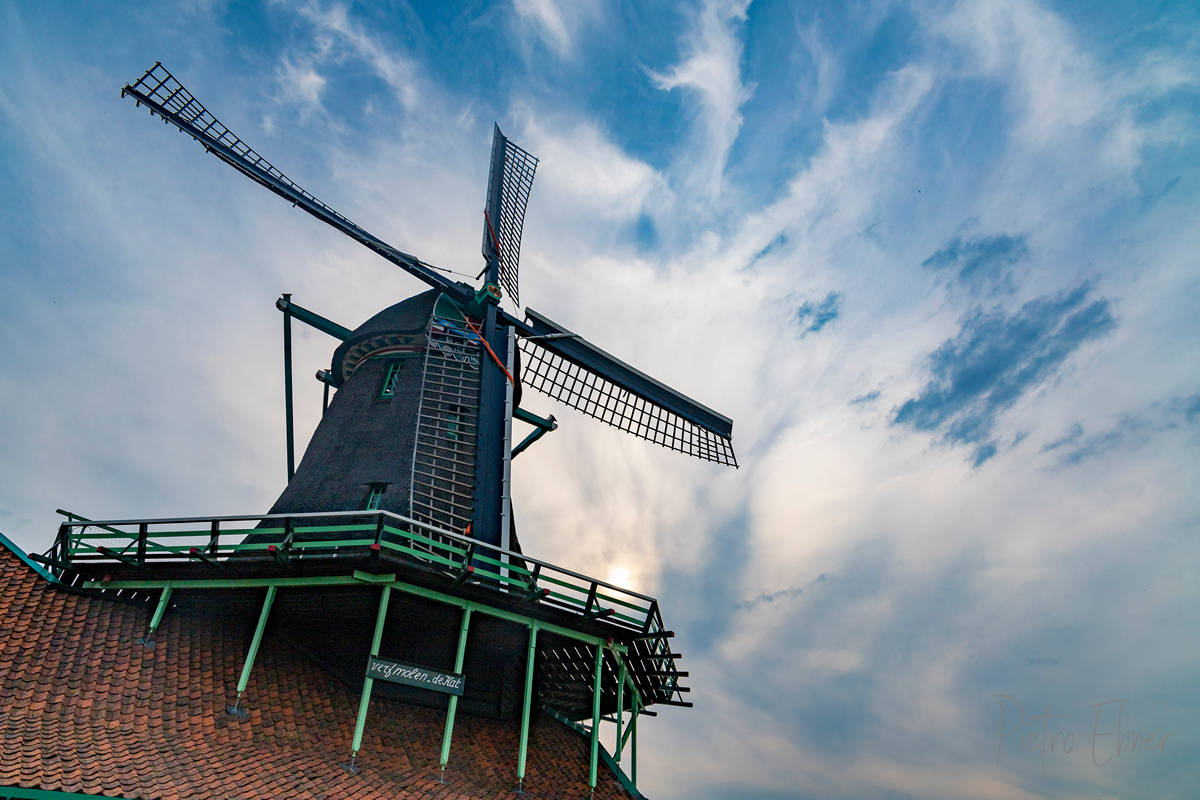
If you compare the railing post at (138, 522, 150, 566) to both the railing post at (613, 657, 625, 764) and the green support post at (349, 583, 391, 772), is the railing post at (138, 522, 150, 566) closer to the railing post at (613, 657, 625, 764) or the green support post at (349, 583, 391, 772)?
the green support post at (349, 583, 391, 772)

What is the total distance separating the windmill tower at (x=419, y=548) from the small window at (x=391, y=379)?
2.0 inches

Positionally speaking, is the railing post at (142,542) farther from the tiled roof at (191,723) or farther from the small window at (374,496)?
the small window at (374,496)

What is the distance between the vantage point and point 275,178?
18.6 metres

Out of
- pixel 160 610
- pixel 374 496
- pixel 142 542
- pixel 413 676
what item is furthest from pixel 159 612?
pixel 413 676

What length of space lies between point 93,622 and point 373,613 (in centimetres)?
489

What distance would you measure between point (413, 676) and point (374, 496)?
14.6ft

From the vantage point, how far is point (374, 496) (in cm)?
1587

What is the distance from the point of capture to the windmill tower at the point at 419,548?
1302 cm

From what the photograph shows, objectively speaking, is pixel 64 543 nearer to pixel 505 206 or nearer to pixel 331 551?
pixel 331 551

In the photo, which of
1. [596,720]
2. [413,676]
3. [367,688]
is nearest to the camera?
[367,688]

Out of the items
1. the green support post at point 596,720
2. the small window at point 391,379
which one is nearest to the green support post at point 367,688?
the green support post at point 596,720

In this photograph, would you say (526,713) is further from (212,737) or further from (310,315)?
(310,315)

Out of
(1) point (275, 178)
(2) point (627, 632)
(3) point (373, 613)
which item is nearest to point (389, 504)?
(3) point (373, 613)

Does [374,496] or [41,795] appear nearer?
[41,795]
